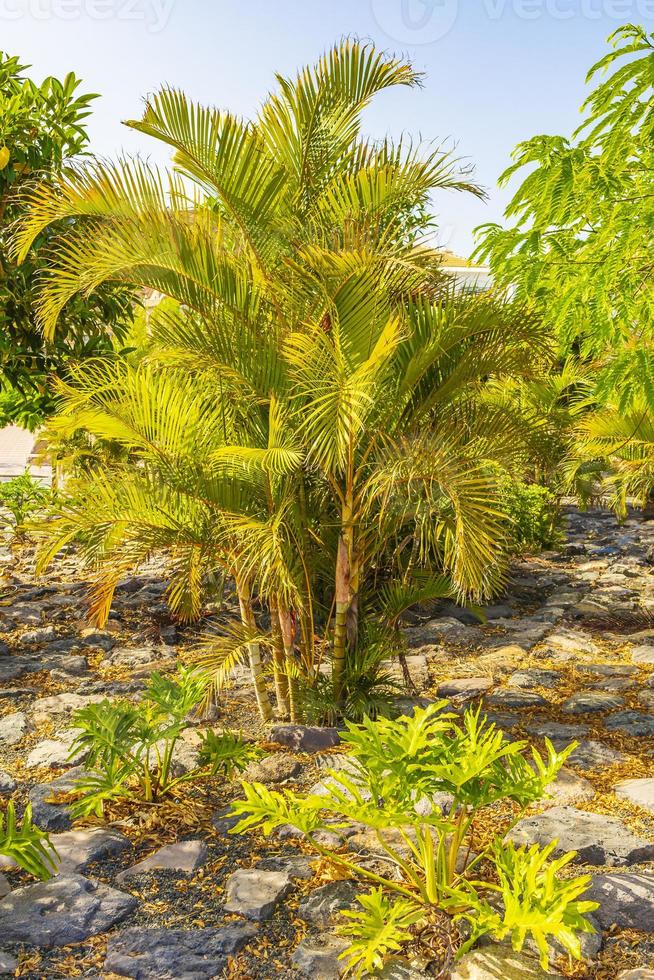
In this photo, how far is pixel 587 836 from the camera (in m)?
3.48

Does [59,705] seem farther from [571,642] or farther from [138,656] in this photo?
[571,642]

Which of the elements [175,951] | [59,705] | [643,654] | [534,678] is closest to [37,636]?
[59,705]

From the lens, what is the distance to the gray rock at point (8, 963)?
2771 mm

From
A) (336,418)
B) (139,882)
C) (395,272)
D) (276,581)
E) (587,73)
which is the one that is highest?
(587,73)

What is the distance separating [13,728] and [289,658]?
159 cm

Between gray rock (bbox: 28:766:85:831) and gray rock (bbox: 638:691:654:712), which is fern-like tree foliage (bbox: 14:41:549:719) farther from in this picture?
gray rock (bbox: 638:691:654:712)

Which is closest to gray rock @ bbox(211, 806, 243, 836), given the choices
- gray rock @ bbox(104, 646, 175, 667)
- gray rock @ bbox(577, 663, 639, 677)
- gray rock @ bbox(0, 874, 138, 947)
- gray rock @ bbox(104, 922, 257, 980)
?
gray rock @ bbox(0, 874, 138, 947)

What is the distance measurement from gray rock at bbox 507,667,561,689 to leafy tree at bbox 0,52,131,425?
3.72 m

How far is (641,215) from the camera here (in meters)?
4.26

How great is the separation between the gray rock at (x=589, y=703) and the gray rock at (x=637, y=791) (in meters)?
1.01

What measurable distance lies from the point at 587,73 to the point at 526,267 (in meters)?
0.96

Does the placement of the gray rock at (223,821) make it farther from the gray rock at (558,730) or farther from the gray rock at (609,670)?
the gray rock at (609,670)

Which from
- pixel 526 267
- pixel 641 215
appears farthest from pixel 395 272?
pixel 641 215

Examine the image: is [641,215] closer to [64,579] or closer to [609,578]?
[609,578]
